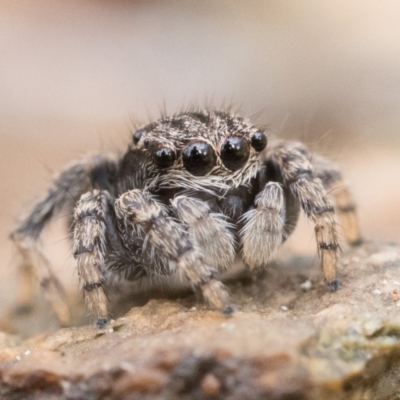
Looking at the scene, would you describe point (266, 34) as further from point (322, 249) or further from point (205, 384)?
point (205, 384)

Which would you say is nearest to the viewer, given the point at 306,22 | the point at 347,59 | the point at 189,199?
the point at 189,199

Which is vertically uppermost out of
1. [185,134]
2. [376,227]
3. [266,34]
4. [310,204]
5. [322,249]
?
[266,34]

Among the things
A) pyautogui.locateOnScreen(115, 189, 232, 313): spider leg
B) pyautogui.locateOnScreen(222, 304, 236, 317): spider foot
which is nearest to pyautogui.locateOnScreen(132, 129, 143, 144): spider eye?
pyautogui.locateOnScreen(115, 189, 232, 313): spider leg

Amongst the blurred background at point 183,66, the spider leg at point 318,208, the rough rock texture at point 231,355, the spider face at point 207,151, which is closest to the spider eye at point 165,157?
the spider face at point 207,151

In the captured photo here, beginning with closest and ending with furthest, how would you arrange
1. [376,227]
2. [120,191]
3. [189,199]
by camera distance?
[189,199], [120,191], [376,227]

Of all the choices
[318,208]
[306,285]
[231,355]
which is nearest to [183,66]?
[306,285]

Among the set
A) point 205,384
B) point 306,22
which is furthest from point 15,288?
point 306,22
